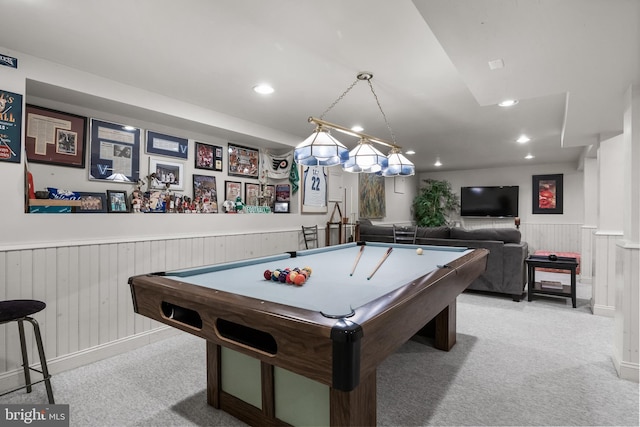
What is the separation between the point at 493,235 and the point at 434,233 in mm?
768

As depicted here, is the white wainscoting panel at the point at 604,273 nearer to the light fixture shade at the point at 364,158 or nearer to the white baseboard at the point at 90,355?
the light fixture shade at the point at 364,158

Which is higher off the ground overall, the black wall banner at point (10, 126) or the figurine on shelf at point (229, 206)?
the black wall banner at point (10, 126)

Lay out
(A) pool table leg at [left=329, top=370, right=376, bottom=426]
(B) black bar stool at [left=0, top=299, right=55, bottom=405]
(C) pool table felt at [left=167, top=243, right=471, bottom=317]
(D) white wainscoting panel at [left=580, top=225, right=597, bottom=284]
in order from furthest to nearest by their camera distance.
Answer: (D) white wainscoting panel at [left=580, top=225, right=597, bottom=284]
(B) black bar stool at [left=0, top=299, right=55, bottom=405]
(C) pool table felt at [left=167, top=243, right=471, bottom=317]
(A) pool table leg at [left=329, top=370, right=376, bottom=426]

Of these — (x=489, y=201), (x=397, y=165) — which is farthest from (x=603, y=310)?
(x=489, y=201)

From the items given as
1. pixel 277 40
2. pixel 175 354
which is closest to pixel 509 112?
pixel 277 40

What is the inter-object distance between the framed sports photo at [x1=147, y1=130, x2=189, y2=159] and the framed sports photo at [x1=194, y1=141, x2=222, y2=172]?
0.16 m

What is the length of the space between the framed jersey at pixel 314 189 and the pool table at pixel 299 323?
99.8 inches

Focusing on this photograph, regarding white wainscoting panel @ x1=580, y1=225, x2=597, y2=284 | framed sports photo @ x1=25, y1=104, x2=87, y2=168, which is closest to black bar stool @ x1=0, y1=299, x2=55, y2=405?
framed sports photo @ x1=25, y1=104, x2=87, y2=168

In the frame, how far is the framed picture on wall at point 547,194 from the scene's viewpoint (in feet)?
24.3

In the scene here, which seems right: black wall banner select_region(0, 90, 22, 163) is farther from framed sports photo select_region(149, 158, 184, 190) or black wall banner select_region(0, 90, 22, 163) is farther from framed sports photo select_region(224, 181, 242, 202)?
framed sports photo select_region(224, 181, 242, 202)

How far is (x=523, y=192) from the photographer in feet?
25.6

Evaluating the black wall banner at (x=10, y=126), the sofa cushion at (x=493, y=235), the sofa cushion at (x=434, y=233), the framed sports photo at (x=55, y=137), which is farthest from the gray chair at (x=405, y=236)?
the black wall banner at (x=10, y=126)

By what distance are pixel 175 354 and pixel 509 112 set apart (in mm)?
4188

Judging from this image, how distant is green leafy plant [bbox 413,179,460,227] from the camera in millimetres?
8297
